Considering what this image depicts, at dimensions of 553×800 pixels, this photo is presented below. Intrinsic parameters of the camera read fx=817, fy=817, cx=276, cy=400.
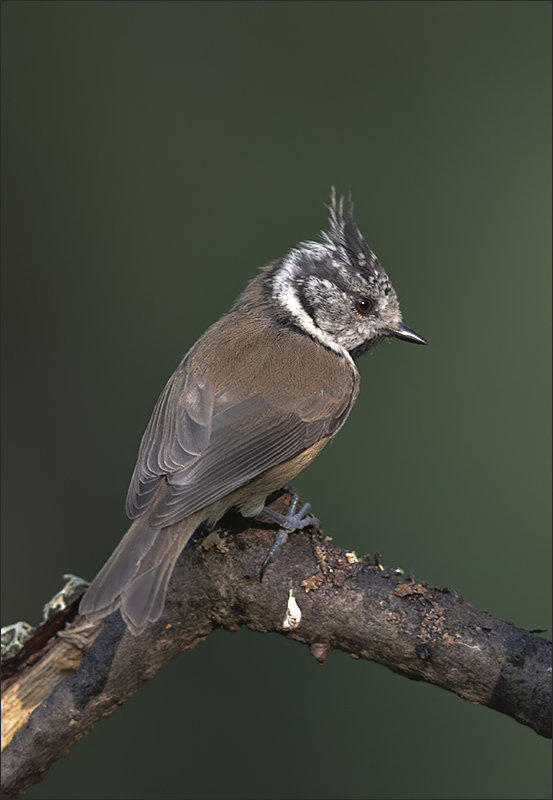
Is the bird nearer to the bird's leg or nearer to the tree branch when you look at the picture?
the bird's leg

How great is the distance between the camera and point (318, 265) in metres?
2.87

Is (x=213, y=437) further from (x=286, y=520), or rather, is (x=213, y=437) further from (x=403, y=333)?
(x=403, y=333)

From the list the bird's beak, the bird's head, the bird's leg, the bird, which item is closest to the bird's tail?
the bird

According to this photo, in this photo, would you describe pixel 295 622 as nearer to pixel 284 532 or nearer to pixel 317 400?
pixel 284 532

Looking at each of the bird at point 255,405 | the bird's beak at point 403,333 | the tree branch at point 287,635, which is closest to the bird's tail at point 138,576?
the bird at point 255,405

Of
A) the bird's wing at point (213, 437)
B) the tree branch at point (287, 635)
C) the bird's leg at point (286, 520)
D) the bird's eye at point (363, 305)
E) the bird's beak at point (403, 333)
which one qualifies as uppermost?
the bird's eye at point (363, 305)

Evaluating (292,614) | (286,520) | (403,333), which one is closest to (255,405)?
(286,520)

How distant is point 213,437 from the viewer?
228 centimetres

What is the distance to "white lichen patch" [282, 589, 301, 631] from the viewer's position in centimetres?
202

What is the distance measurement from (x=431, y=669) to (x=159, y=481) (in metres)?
0.84

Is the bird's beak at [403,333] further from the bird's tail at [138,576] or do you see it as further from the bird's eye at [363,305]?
the bird's tail at [138,576]

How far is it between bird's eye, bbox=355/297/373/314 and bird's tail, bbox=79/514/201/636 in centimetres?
108

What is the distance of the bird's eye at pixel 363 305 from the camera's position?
285 cm

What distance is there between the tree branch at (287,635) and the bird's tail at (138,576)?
107 mm
